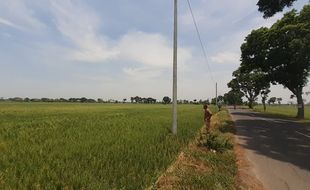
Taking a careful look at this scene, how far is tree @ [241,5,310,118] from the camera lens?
3750 centimetres

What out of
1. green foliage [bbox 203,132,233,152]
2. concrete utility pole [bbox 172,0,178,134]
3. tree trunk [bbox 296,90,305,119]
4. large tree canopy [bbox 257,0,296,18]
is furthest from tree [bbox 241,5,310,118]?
green foliage [bbox 203,132,233,152]

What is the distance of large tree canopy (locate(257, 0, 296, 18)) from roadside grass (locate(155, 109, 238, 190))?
10.5 meters

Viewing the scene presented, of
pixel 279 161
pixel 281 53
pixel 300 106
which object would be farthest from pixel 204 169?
pixel 300 106

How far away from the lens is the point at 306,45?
1121 inches

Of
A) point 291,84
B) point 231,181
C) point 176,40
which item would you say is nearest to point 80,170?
point 231,181

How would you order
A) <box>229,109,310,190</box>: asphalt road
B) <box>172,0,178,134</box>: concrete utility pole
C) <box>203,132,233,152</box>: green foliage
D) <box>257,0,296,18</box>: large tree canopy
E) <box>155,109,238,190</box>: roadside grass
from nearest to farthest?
<box>155,109,238,190</box>: roadside grass, <box>229,109,310,190</box>: asphalt road, <box>203,132,233,152</box>: green foliage, <box>172,0,178,134</box>: concrete utility pole, <box>257,0,296,18</box>: large tree canopy

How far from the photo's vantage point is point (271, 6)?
2086cm

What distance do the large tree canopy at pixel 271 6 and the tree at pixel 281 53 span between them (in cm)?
1572

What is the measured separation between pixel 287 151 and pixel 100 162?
829 cm

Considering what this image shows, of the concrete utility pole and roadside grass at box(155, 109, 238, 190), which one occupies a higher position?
the concrete utility pole

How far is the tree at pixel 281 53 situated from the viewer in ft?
123

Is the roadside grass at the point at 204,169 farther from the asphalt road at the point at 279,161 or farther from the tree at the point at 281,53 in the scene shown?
the tree at the point at 281,53

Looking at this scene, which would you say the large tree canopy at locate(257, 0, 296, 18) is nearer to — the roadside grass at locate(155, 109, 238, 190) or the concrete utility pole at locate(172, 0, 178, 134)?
the concrete utility pole at locate(172, 0, 178, 134)

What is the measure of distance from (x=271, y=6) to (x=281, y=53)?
64.4 ft
